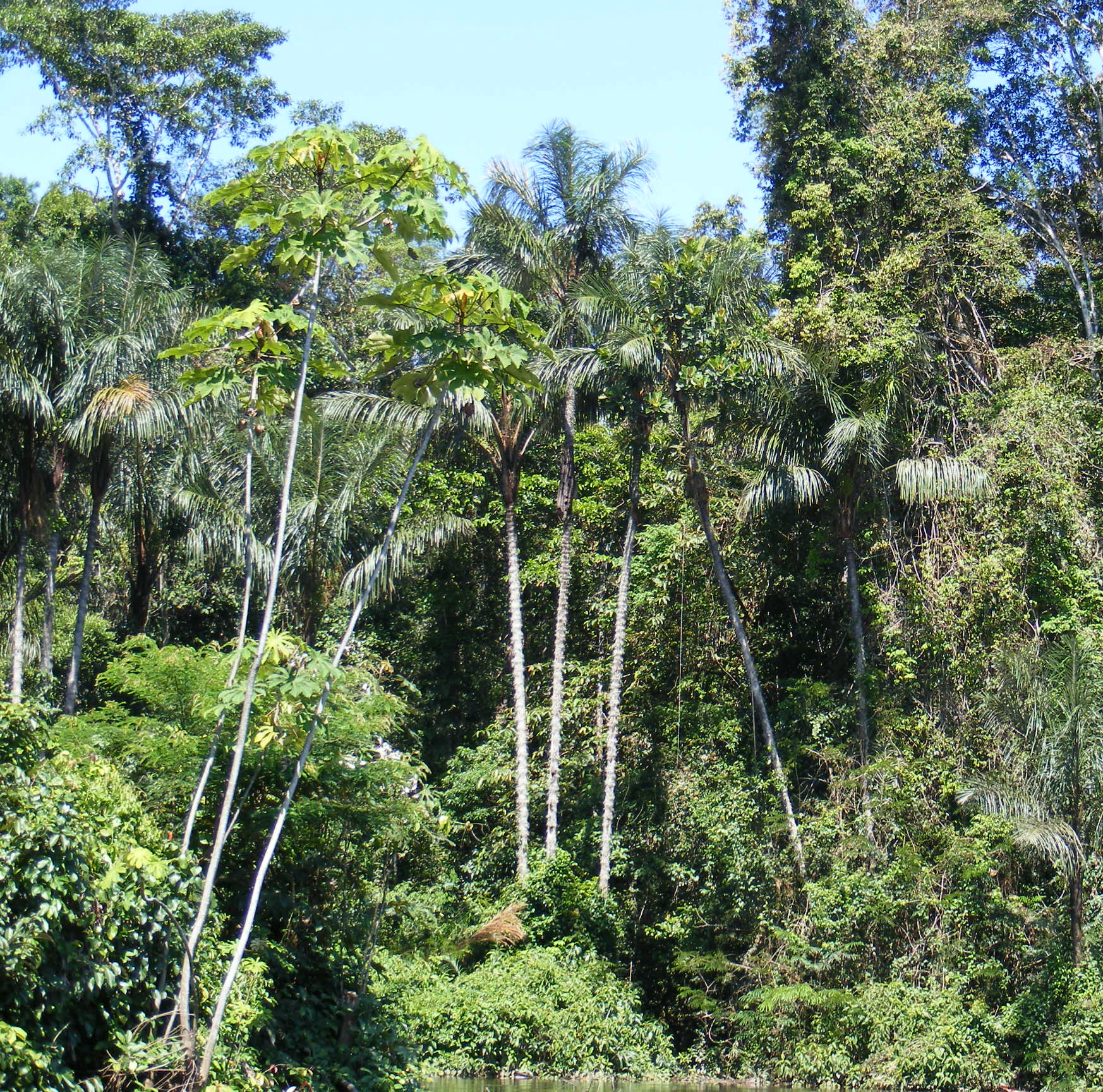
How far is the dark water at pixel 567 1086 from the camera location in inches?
598

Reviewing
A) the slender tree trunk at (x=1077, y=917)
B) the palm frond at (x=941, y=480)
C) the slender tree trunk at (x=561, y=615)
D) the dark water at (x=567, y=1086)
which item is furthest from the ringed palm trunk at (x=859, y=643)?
the dark water at (x=567, y=1086)

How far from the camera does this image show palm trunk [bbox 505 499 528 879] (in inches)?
820

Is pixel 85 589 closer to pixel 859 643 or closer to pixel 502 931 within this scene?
pixel 502 931

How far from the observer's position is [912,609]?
65.9 ft

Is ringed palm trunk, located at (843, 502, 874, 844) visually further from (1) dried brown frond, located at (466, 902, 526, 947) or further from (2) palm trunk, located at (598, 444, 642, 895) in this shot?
(1) dried brown frond, located at (466, 902, 526, 947)

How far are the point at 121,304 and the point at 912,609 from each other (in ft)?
45.0

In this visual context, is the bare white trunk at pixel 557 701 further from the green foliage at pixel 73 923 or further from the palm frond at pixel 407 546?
the green foliage at pixel 73 923

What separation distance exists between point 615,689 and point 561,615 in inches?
66.1

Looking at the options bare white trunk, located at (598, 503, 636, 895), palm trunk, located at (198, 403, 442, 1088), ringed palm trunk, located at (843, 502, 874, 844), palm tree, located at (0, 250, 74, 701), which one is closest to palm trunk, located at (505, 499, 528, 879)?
A: bare white trunk, located at (598, 503, 636, 895)

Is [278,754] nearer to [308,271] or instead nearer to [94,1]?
[308,271]

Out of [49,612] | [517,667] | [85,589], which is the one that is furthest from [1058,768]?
[49,612]

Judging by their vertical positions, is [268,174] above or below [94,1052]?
above

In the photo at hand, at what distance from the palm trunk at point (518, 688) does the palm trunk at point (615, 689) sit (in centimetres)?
140

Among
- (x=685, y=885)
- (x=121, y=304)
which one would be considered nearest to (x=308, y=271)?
(x=121, y=304)
